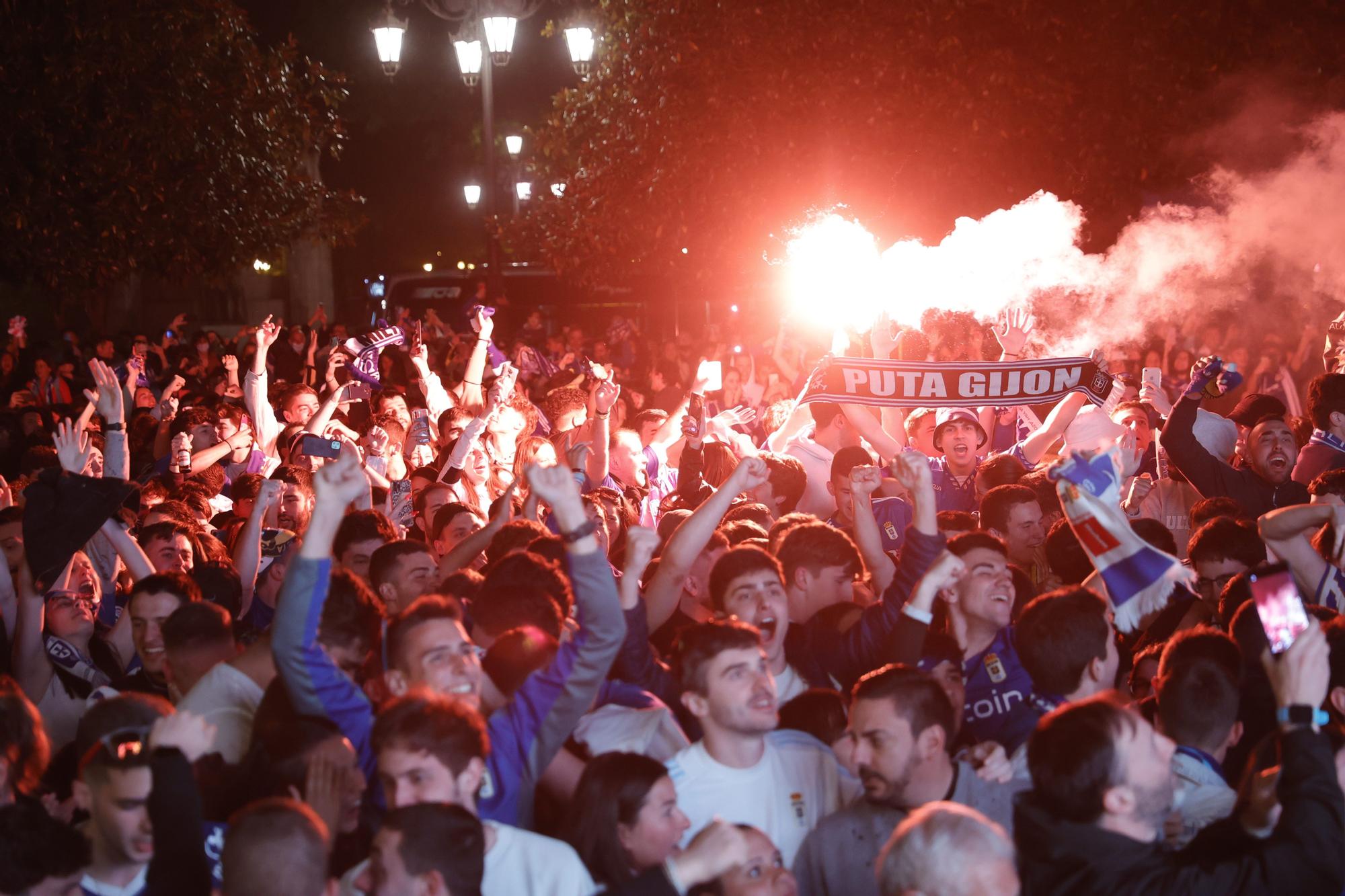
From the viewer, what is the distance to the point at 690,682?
14.3 feet

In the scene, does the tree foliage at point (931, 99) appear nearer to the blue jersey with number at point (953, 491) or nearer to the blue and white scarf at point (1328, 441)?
the blue and white scarf at point (1328, 441)

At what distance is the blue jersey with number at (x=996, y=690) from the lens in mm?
5141

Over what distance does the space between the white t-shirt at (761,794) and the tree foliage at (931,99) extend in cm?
1083

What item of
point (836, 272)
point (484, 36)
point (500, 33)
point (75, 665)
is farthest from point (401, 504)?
point (484, 36)

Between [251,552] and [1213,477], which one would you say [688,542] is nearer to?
[251,552]

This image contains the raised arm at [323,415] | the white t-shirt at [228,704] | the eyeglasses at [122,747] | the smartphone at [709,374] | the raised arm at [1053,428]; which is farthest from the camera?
the smartphone at [709,374]

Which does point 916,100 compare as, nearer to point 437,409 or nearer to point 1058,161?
point 1058,161

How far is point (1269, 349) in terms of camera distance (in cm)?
1468

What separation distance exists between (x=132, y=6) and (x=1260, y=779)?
15362 millimetres

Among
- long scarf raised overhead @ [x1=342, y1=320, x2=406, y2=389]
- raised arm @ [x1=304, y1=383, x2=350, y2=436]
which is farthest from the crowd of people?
long scarf raised overhead @ [x1=342, y1=320, x2=406, y2=389]

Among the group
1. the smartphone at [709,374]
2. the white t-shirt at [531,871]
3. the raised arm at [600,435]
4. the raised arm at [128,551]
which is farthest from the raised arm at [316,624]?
the smartphone at [709,374]

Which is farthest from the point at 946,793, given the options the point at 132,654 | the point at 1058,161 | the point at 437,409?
the point at 1058,161

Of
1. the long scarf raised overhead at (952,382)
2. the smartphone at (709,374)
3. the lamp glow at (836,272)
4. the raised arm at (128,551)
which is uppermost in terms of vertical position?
the lamp glow at (836,272)

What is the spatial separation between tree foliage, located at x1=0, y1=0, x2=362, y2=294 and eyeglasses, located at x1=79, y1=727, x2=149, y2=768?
12.1 m
